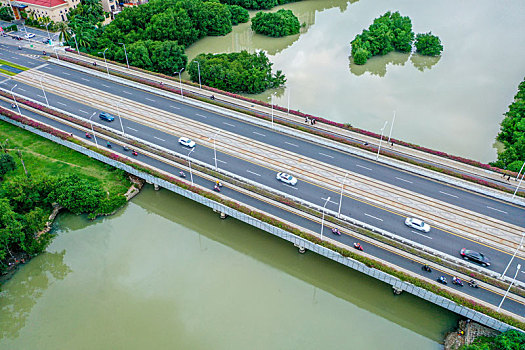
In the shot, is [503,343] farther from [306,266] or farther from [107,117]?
[107,117]

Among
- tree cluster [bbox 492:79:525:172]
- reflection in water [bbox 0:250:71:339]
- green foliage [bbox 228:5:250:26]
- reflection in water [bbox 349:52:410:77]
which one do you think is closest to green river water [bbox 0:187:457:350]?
reflection in water [bbox 0:250:71:339]

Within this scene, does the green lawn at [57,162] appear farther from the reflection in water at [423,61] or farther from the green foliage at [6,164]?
Result: the reflection in water at [423,61]

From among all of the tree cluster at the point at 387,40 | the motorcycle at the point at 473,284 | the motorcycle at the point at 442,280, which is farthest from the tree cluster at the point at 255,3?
the motorcycle at the point at 473,284

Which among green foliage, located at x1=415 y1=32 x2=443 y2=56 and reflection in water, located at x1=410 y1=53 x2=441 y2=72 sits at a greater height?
green foliage, located at x1=415 y1=32 x2=443 y2=56

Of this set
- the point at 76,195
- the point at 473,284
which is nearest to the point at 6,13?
the point at 76,195

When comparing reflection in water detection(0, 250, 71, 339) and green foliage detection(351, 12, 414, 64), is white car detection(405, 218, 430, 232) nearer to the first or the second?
reflection in water detection(0, 250, 71, 339)

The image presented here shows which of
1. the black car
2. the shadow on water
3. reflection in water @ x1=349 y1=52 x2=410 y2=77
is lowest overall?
the shadow on water

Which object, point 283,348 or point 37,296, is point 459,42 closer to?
point 283,348
